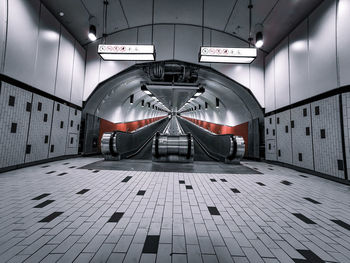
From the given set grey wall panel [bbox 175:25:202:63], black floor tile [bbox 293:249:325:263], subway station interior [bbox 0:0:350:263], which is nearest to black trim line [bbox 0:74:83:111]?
subway station interior [bbox 0:0:350:263]

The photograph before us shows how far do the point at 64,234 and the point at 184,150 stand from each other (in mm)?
4728

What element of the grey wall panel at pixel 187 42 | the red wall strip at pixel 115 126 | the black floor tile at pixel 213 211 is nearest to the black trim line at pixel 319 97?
the grey wall panel at pixel 187 42

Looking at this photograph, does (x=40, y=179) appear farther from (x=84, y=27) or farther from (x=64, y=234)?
(x=84, y=27)

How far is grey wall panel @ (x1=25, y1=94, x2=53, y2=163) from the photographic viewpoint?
452 cm

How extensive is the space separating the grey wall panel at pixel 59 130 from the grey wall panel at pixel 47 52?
2.39 ft

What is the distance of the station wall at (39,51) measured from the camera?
3.72 metres

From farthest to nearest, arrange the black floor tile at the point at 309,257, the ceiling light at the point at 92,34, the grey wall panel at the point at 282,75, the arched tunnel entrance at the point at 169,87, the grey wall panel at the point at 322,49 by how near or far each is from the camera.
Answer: the arched tunnel entrance at the point at 169,87 < the grey wall panel at the point at 282,75 < the ceiling light at the point at 92,34 < the grey wall panel at the point at 322,49 < the black floor tile at the point at 309,257

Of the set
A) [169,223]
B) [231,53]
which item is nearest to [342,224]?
[169,223]

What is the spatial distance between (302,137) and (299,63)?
8.33 feet

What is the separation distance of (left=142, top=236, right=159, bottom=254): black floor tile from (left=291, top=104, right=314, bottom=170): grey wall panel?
530 centimetres

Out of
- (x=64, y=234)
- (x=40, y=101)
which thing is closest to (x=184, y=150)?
(x=64, y=234)

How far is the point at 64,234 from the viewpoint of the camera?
4.83ft

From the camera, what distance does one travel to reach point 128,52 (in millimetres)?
4062

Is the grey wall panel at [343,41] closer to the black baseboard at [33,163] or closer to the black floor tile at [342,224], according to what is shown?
the black floor tile at [342,224]
